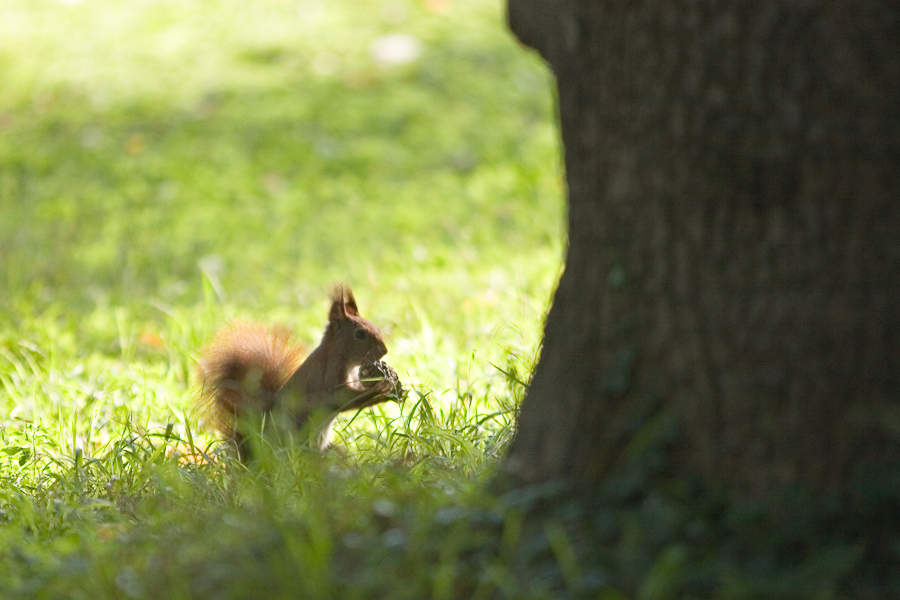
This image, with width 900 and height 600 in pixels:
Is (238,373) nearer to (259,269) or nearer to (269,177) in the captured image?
(259,269)

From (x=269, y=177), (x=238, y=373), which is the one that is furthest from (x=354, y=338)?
(x=269, y=177)

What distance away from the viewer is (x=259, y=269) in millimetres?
5203

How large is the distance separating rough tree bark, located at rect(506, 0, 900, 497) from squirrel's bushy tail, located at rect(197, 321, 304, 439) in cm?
126

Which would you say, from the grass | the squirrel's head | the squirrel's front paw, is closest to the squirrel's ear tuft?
the squirrel's head

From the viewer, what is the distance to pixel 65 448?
2961mm

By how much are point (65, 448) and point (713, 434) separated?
2.07m

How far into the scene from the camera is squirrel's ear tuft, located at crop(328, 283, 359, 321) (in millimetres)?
3020

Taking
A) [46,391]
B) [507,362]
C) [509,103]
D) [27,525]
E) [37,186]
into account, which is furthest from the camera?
[509,103]

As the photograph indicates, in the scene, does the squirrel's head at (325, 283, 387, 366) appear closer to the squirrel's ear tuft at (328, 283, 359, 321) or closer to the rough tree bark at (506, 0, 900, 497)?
the squirrel's ear tuft at (328, 283, 359, 321)

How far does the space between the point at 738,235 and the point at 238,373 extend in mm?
1666

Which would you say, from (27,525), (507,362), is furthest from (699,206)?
(27,525)

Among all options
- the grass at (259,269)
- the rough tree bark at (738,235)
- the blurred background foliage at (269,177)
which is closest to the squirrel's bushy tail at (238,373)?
the grass at (259,269)

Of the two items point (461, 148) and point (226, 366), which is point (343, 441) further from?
point (461, 148)

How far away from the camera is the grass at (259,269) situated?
1.94m
